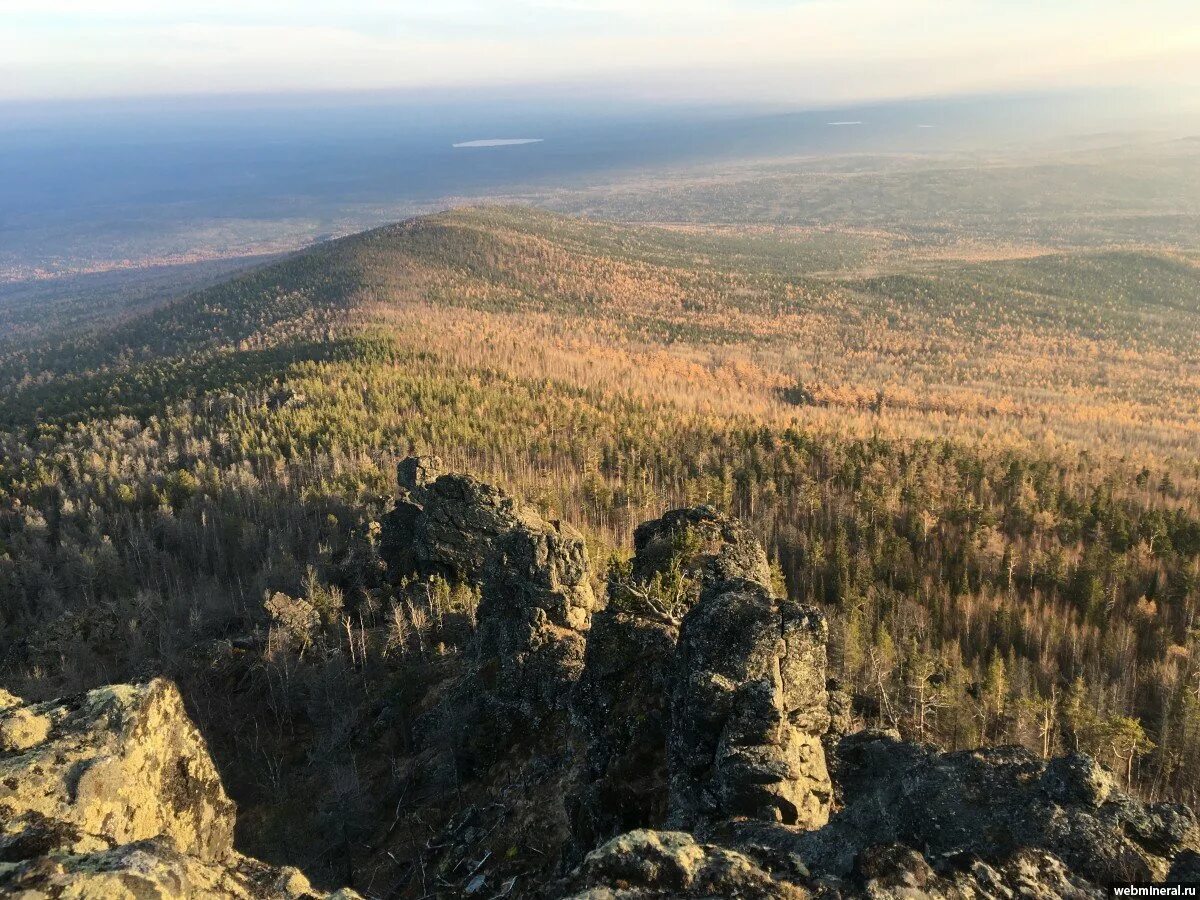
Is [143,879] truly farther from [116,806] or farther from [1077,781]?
[1077,781]

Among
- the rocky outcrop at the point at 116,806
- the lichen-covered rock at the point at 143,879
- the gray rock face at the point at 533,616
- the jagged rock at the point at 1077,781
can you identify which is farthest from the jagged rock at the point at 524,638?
the lichen-covered rock at the point at 143,879

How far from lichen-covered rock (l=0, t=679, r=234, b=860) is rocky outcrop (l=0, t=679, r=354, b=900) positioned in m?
0.02

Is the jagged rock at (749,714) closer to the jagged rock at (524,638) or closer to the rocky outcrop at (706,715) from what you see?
the rocky outcrop at (706,715)

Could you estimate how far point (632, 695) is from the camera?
736 inches

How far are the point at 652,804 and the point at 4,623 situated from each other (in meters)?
65.4

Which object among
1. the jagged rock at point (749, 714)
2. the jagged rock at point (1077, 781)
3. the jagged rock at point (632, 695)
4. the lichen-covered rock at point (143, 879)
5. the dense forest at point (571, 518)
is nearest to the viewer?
the lichen-covered rock at point (143, 879)

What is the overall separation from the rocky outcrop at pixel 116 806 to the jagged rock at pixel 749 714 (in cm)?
811

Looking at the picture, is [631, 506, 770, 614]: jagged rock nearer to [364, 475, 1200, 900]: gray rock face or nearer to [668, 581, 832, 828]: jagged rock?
[364, 475, 1200, 900]: gray rock face

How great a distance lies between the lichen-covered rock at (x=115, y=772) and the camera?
10203 millimetres

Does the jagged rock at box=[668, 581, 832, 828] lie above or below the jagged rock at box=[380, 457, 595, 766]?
above

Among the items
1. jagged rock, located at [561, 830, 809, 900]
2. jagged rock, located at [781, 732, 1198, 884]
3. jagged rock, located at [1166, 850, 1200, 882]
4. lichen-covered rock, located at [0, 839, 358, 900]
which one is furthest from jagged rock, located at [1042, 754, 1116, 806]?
lichen-covered rock, located at [0, 839, 358, 900]

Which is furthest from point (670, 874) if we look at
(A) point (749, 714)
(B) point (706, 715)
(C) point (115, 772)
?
(C) point (115, 772)

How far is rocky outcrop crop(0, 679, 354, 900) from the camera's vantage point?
7.50 metres

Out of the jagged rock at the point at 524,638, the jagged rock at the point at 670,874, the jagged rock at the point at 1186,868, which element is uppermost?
the jagged rock at the point at 670,874
